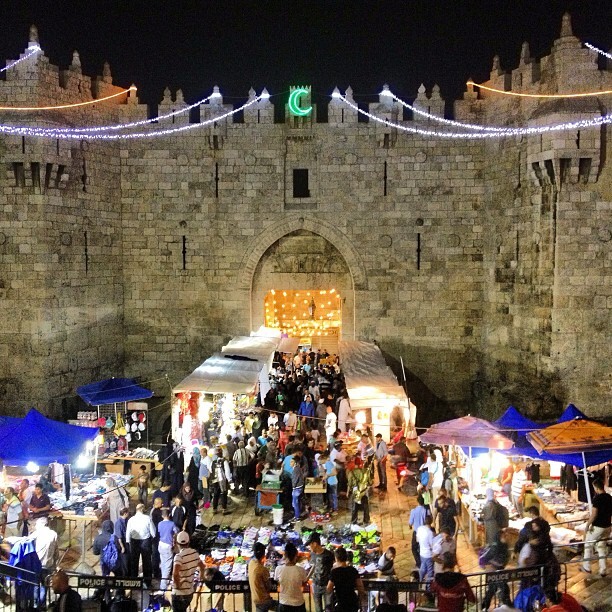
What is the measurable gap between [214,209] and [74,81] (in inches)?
198

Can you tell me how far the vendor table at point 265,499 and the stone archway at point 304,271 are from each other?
863cm

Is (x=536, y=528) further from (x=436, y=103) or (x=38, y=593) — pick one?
(x=436, y=103)

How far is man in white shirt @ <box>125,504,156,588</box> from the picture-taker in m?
9.98

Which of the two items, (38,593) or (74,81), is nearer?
(38,593)

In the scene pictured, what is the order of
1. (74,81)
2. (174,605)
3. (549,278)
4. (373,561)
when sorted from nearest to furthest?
(174,605), (373,561), (549,278), (74,81)

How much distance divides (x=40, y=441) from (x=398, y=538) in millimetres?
6476

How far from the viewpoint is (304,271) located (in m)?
21.0

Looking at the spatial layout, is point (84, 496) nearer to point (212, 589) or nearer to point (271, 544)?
point (271, 544)

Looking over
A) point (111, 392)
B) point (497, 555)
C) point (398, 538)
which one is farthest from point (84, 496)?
point (497, 555)

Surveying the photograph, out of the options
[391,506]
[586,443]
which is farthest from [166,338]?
[586,443]

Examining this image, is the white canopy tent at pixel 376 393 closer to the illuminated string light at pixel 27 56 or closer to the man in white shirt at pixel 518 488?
the man in white shirt at pixel 518 488

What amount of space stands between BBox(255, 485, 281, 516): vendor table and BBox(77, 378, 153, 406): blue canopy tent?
6065mm

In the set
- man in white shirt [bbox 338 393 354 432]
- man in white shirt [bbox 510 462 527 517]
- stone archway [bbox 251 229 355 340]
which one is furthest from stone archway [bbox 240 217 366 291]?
man in white shirt [bbox 510 462 527 517]

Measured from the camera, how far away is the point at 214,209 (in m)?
20.5
